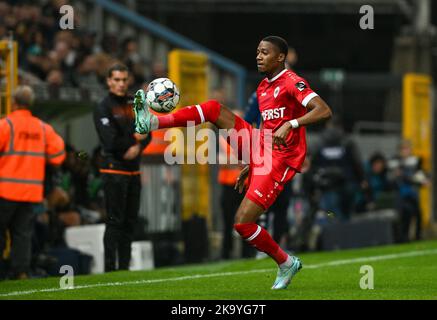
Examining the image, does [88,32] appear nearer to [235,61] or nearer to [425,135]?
[425,135]

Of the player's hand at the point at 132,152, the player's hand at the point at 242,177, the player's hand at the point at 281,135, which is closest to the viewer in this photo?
the player's hand at the point at 281,135

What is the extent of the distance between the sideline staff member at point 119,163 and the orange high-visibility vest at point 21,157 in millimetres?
868

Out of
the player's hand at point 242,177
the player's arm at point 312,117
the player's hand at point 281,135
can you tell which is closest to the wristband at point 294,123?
the player's arm at point 312,117

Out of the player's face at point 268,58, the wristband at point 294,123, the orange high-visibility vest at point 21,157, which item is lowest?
the orange high-visibility vest at point 21,157

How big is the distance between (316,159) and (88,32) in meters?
5.18

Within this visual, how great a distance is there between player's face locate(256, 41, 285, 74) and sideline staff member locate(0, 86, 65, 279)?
4051 millimetres

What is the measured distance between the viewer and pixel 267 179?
1139 cm

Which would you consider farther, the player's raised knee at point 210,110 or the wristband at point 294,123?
the player's raised knee at point 210,110

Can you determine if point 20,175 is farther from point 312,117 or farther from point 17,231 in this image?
point 312,117

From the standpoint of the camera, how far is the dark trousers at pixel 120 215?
14.3 metres

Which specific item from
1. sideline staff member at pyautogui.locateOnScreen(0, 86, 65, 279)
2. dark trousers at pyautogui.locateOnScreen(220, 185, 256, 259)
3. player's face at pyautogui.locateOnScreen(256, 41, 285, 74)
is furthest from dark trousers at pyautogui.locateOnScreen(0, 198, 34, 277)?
dark trousers at pyautogui.locateOnScreen(220, 185, 256, 259)

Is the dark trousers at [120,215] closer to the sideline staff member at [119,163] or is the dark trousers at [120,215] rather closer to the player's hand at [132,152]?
the sideline staff member at [119,163]
